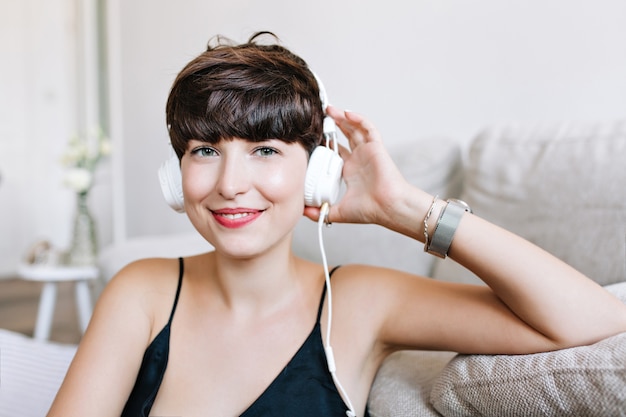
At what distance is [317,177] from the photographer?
3.59 feet

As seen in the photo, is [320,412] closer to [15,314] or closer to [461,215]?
[461,215]

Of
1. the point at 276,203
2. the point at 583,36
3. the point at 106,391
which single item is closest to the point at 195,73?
the point at 276,203

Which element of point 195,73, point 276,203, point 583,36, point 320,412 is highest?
point 583,36

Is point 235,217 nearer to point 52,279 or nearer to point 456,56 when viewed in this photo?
point 456,56

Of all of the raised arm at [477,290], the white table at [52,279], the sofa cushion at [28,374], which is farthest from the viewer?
the white table at [52,279]

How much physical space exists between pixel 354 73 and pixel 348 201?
3.59ft

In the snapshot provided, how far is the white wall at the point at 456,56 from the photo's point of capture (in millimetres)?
1521

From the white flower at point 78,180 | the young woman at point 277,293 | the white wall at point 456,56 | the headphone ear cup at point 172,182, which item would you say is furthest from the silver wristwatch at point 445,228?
the white flower at point 78,180

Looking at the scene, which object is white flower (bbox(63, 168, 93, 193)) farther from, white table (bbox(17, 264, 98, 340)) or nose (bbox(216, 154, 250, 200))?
nose (bbox(216, 154, 250, 200))

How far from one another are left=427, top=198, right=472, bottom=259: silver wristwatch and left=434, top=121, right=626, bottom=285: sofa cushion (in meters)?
0.34

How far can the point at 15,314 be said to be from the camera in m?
3.90

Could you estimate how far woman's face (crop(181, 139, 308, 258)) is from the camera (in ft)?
3.36

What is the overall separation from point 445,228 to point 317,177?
246mm

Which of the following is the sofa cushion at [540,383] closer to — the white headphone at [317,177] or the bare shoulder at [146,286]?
the white headphone at [317,177]
